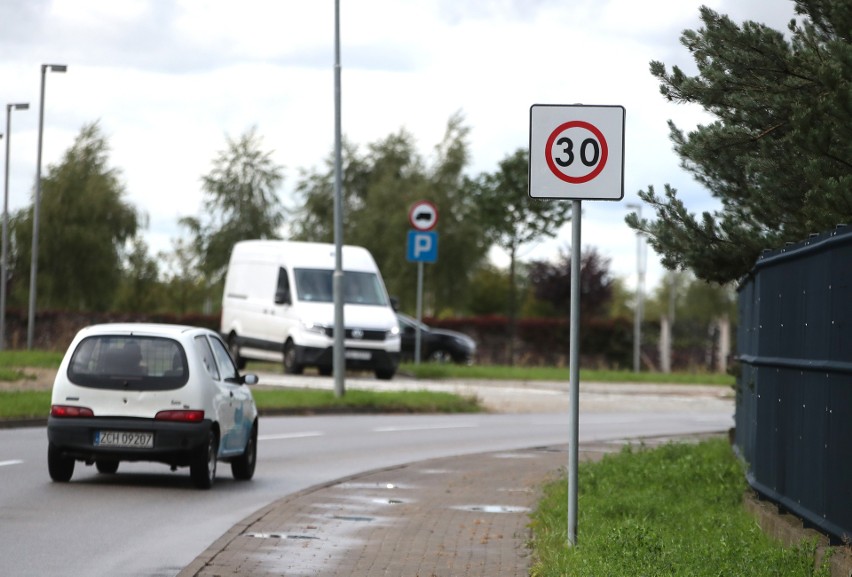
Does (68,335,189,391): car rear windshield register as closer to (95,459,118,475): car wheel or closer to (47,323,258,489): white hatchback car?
(47,323,258,489): white hatchback car

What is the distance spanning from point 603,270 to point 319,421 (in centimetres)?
3450

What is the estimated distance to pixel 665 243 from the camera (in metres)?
14.0

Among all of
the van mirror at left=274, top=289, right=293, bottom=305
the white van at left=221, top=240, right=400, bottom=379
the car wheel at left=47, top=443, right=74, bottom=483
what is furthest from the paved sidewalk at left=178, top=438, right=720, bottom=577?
the van mirror at left=274, top=289, right=293, bottom=305

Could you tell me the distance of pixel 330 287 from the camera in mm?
34594

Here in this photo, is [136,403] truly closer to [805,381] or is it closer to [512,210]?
[805,381]

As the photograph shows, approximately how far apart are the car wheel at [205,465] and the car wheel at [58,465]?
116cm

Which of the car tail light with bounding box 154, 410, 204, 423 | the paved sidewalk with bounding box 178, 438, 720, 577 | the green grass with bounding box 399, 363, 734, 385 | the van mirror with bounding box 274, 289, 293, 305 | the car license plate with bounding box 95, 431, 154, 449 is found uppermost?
the van mirror with bounding box 274, 289, 293, 305

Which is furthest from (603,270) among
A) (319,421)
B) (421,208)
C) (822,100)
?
(822,100)

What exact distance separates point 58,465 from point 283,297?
62.3 feet

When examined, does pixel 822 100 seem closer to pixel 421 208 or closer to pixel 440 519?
pixel 440 519

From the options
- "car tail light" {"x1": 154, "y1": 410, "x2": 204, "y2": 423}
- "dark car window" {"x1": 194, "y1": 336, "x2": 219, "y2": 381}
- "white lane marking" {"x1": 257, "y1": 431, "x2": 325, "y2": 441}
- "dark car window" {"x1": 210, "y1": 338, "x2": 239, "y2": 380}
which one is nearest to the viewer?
"car tail light" {"x1": 154, "y1": 410, "x2": 204, "y2": 423}

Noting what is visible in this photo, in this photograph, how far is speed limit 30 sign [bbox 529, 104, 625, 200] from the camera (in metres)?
10.4

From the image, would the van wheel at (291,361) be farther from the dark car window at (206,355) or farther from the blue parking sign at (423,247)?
the dark car window at (206,355)

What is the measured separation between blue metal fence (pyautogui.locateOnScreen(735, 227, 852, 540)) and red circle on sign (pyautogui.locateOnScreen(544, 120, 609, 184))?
1394 mm
